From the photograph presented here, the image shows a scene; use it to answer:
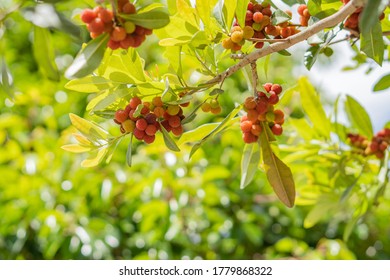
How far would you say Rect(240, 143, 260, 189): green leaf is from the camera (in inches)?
45.2

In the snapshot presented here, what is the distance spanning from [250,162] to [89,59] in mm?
497

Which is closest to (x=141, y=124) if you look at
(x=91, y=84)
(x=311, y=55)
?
(x=91, y=84)

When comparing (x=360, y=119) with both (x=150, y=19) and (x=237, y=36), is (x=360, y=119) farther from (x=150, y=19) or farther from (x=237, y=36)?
(x=150, y=19)

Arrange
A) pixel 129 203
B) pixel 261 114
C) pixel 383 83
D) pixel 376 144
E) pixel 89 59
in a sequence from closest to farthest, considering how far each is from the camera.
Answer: pixel 89 59 → pixel 261 114 → pixel 383 83 → pixel 376 144 → pixel 129 203

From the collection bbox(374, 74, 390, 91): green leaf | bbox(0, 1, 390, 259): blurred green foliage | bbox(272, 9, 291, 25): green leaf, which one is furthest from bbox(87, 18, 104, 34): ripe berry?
bbox(0, 1, 390, 259): blurred green foliage

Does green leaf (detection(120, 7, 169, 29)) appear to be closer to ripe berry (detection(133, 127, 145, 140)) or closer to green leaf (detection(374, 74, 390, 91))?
ripe berry (detection(133, 127, 145, 140))

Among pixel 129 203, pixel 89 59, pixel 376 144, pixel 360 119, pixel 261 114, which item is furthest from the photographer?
pixel 129 203

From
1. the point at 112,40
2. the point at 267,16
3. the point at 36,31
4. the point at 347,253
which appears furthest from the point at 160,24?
the point at 347,253

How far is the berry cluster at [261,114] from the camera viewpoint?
1083 mm

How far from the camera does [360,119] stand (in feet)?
5.67

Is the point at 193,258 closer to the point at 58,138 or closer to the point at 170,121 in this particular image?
the point at 58,138

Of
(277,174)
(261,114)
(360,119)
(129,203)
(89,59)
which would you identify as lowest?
(129,203)

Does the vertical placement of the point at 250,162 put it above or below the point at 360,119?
above

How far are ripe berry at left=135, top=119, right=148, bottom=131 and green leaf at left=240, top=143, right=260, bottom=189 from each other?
27 cm
